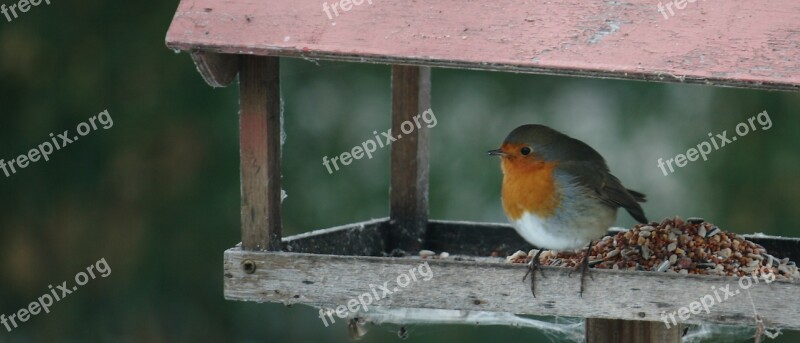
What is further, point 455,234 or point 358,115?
point 358,115

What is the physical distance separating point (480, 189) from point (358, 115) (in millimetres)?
662

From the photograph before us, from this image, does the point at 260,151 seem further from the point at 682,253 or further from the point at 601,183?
the point at 682,253

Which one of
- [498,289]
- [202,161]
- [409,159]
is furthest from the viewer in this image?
[202,161]

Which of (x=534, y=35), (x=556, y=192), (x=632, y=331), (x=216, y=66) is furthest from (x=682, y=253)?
(x=216, y=66)

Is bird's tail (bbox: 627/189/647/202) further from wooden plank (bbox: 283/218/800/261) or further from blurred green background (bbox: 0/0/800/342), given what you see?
blurred green background (bbox: 0/0/800/342)

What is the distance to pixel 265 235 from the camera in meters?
3.49

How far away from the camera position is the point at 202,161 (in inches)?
227

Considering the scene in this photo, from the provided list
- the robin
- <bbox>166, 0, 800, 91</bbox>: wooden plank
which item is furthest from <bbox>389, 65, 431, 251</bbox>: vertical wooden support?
<bbox>166, 0, 800, 91</bbox>: wooden plank

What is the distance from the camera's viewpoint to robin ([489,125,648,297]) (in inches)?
139

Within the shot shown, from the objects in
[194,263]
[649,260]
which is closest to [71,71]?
[194,263]

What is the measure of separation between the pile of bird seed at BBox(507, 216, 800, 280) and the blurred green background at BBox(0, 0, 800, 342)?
194cm

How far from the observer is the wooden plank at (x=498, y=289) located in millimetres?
3215

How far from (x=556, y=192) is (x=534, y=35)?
2.31 ft

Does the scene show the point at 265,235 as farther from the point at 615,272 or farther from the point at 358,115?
the point at 358,115
